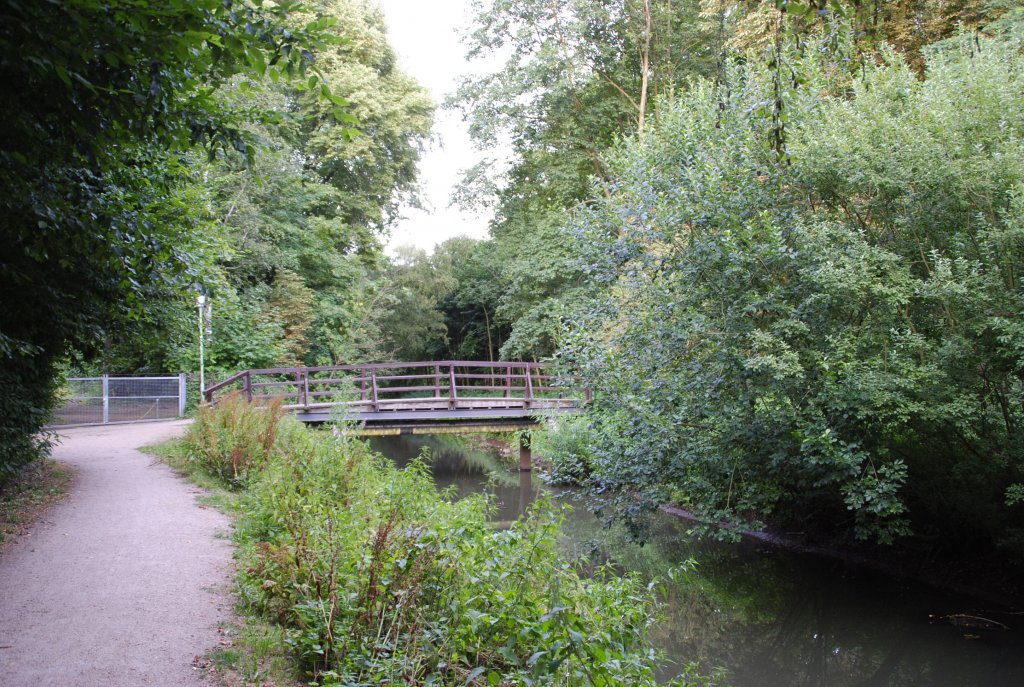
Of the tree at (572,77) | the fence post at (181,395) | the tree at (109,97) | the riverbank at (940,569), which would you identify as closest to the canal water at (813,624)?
the riverbank at (940,569)

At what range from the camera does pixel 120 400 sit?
21.9m

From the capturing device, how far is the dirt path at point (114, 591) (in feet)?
15.0

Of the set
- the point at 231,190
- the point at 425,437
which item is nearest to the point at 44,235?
the point at 231,190

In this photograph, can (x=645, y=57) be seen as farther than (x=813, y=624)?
Yes

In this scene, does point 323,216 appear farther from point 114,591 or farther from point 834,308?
point 114,591

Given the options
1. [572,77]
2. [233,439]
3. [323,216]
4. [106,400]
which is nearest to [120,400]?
[106,400]

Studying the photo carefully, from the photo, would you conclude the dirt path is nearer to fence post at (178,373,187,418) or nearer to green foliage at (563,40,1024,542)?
green foliage at (563,40,1024,542)

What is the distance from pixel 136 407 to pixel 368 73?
1316 cm

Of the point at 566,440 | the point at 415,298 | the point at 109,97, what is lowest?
the point at 566,440

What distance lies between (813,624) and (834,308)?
12.2ft

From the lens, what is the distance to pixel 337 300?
29000 millimetres

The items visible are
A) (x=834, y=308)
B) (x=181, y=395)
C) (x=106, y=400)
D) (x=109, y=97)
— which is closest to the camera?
(x=109, y=97)

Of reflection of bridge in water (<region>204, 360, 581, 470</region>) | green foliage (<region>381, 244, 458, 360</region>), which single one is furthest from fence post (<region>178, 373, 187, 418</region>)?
green foliage (<region>381, 244, 458, 360</region>)

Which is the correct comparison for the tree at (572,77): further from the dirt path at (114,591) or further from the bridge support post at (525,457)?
the dirt path at (114,591)
